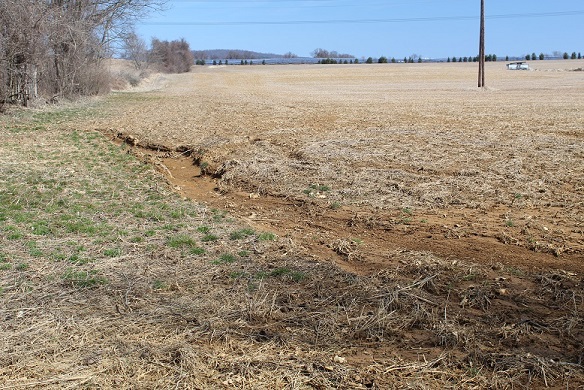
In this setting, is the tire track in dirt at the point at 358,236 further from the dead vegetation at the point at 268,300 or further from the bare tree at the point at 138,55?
the bare tree at the point at 138,55

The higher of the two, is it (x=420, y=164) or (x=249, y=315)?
(x=420, y=164)

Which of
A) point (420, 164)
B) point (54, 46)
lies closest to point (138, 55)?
point (54, 46)

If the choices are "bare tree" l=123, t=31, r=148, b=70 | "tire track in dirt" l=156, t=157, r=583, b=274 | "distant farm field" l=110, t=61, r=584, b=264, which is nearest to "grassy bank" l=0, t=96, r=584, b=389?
"tire track in dirt" l=156, t=157, r=583, b=274

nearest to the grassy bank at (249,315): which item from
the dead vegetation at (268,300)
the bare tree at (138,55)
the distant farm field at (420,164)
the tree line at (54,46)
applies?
the dead vegetation at (268,300)

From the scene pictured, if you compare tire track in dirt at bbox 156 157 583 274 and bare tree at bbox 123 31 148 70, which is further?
bare tree at bbox 123 31 148 70

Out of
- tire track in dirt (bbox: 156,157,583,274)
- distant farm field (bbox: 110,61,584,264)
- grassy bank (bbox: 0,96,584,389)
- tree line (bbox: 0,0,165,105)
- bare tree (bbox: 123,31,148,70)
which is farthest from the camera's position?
bare tree (bbox: 123,31,148,70)

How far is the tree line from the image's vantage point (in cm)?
2173

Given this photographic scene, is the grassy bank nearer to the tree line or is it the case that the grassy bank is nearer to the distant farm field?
the distant farm field

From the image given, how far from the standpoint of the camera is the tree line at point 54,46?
21734 mm

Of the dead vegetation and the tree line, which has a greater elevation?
the tree line

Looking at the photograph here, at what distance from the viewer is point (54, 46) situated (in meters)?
27.7

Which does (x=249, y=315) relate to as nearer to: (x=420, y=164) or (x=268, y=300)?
(x=268, y=300)

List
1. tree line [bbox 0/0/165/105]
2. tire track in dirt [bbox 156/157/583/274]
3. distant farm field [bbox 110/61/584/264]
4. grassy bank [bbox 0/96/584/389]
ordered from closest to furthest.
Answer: grassy bank [bbox 0/96/584/389]
tire track in dirt [bbox 156/157/583/274]
distant farm field [bbox 110/61/584/264]
tree line [bbox 0/0/165/105]

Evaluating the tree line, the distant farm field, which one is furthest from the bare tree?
the distant farm field
